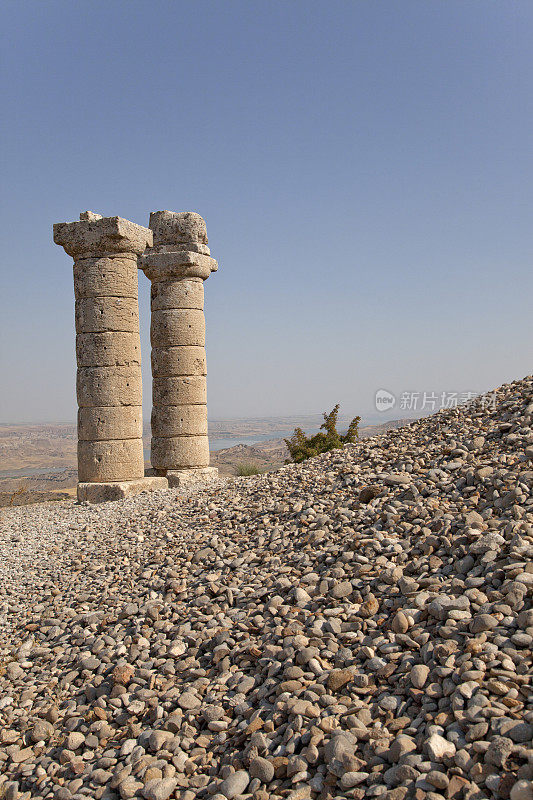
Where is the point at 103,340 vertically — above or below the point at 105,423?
above

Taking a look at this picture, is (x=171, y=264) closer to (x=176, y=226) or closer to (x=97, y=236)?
(x=176, y=226)

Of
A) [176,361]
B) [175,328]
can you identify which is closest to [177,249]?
[175,328]

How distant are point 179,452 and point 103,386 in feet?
8.57

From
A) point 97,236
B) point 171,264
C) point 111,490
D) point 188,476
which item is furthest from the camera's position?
point 171,264

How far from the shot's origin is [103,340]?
476 inches

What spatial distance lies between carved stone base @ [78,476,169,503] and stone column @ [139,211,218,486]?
1.36 metres

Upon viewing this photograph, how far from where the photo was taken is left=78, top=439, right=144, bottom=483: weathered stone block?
12.1 m

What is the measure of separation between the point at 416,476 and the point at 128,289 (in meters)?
8.31

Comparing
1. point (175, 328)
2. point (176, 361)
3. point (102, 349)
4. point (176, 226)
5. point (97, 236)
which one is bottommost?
point (176, 361)

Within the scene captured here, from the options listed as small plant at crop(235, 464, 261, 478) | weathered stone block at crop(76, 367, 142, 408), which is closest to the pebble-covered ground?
weathered stone block at crop(76, 367, 142, 408)

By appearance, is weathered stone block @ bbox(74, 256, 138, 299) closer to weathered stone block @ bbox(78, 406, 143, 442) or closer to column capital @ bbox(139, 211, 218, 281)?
column capital @ bbox(139, 211, 218, 281)

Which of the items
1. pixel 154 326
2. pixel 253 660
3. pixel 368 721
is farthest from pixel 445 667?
pixel 154 326

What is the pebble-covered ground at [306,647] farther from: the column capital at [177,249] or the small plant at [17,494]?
the column capital at [177,249]

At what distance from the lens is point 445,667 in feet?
10.4
